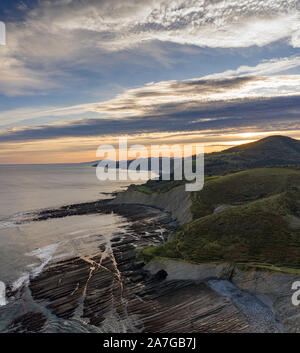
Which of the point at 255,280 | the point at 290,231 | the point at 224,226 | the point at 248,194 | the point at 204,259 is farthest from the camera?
the point at 248,194

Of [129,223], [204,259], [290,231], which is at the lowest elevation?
[129,223]

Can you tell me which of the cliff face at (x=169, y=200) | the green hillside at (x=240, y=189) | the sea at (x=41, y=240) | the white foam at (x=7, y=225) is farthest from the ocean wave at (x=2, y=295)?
the green hillside at (x=240, y=189)

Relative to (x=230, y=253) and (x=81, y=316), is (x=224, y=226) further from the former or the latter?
(x=81, y=316)

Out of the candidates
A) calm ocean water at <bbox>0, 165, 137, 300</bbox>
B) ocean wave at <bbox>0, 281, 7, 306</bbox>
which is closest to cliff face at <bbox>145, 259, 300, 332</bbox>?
ocean wave at <bbox>0, 281, 7, 306</bbox>

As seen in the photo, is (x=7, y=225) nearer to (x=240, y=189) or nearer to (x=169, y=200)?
(x=169, y=200)

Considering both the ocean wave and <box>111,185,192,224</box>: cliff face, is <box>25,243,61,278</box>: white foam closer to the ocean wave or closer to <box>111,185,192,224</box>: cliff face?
the ocean wave
